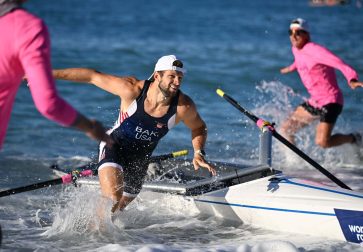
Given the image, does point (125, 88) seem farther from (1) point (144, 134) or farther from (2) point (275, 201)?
(2) point (275, 201)

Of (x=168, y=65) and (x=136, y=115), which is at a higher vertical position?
(x=168, y=65)

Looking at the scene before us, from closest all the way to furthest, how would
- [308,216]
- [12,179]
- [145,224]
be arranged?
[308,216] < [145,224] < [12,179]

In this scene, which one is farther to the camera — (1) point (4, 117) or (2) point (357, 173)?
(2) point (357, 173)

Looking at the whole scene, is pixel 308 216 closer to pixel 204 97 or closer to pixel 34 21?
pixel 34 21

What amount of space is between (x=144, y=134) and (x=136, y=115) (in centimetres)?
18

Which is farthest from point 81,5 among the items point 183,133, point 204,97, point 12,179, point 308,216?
point 308,216

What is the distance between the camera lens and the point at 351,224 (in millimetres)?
6188

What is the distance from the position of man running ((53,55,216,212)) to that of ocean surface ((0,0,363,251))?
13.5 inches

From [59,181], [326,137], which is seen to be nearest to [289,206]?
[59,181]

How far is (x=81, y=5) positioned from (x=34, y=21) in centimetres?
3857

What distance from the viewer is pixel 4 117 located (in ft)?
13.9

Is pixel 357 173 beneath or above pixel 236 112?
beneath

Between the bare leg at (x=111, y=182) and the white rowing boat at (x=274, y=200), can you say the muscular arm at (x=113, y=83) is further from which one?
the white rowing boat at (x=274, y=200)

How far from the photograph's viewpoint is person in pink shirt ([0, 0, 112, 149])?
400cm
